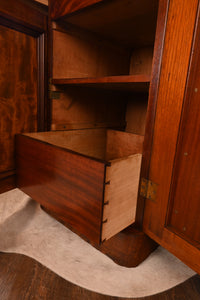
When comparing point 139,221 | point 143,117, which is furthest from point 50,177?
point 143,117

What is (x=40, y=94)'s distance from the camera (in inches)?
33.0

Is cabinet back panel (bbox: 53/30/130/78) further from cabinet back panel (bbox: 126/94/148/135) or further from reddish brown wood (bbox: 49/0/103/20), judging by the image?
cabinet back panel (bbox: 126/94/148/135)

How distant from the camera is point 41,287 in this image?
1.93 ft

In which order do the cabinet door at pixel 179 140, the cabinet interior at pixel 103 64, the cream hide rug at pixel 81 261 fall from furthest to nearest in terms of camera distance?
the cabinet interior at pixel 103 64, the cream hide rug at pixel 81 261, the cabinet door at pixel 179 140

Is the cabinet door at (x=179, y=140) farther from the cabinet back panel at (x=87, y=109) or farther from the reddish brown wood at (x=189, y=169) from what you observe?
the cabinet back panel at (x=87, y=109)

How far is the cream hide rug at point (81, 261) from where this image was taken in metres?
0.62

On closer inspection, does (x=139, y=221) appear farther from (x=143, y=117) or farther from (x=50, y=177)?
(x=143, y=117)

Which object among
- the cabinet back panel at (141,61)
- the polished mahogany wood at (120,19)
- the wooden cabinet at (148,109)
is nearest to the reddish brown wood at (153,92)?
the wooden cabinet at (148,109)

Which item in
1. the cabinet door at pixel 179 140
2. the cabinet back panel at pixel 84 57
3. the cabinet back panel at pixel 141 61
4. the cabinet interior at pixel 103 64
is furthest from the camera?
the cabinet back panel at pixel 141 61

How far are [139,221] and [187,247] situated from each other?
0.55 feet

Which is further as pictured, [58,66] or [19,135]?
[58,66]

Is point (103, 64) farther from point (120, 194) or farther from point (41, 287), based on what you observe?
point (41, 287)

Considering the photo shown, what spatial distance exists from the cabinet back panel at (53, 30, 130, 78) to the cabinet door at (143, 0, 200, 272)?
0.50 meters

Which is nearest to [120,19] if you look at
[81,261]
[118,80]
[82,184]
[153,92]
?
[118,80]
